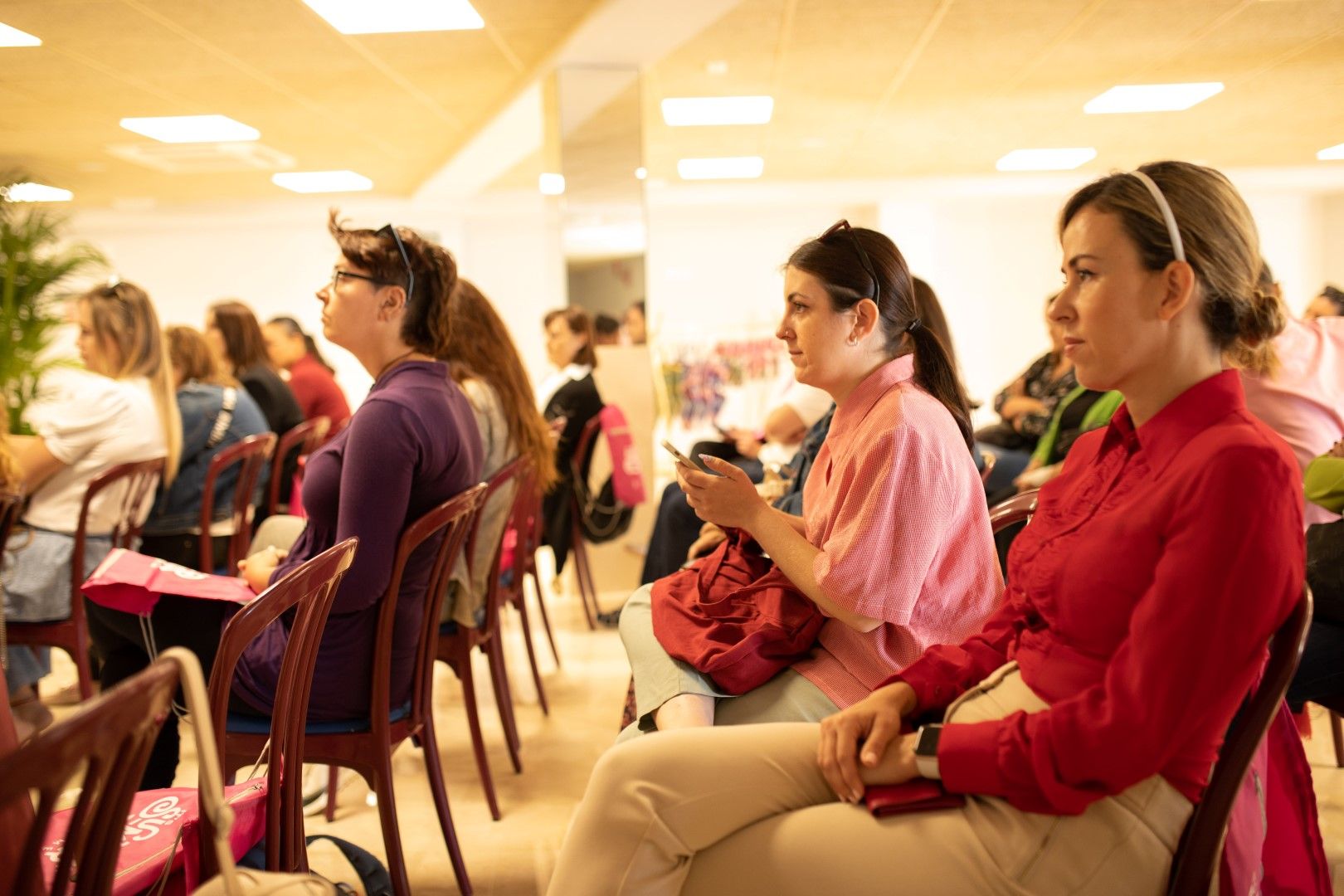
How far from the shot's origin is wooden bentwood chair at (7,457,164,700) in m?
2.96

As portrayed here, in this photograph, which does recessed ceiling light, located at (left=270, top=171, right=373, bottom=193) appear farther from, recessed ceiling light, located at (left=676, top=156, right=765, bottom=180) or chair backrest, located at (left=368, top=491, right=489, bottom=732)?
chair backrest, located at (left=368, top=491, right=489, bottom=732)

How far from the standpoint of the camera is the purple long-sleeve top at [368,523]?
6.20 ft

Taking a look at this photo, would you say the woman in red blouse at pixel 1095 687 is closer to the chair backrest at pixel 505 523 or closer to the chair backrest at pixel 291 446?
the chair backrest at pixel 505 523

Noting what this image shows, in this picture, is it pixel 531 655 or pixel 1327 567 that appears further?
pixel 531 655

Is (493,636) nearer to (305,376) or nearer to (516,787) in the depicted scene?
(516,787)

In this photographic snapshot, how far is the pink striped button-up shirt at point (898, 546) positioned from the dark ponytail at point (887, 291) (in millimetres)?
128

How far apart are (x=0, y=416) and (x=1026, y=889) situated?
2970 millimetres

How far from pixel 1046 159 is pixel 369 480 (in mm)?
8815

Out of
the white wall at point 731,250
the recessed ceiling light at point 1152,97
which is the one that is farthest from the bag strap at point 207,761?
the white wall at point 731,250

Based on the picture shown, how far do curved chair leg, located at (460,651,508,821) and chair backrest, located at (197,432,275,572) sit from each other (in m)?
1.23

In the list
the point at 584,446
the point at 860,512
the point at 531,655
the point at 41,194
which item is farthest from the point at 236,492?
the point at 41,194

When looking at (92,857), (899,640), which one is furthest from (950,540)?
(92,857)

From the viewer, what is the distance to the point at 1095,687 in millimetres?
1075

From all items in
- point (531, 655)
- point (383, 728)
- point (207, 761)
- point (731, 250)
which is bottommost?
point (531, 655)
